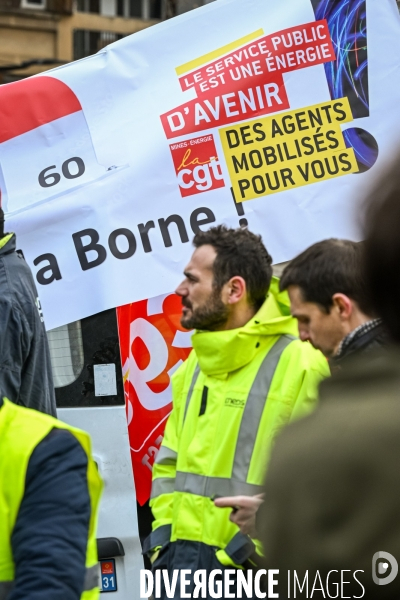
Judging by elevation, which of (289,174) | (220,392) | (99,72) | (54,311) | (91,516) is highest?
(99,72)

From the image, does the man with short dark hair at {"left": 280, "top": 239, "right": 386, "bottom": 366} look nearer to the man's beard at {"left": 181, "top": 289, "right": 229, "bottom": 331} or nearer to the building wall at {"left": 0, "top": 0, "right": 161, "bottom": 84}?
the man's beard at {"left": 181, "top": 289, "right": 229, "bottom": 331}

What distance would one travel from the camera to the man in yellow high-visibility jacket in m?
3.31

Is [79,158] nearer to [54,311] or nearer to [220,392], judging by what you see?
[54,311]

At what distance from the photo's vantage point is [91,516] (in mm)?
2062

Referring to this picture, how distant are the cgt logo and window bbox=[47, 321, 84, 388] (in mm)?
3269

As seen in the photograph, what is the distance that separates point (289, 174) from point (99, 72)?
92 cm

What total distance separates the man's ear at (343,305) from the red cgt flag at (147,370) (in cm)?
97

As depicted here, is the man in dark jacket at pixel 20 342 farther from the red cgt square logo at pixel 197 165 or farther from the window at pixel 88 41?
the window at pixel 88 41

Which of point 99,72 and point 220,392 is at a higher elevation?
point 99,72

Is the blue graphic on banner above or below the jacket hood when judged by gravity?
above

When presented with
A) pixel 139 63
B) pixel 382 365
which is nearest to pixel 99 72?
pixel 139 63

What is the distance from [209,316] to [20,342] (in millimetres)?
658

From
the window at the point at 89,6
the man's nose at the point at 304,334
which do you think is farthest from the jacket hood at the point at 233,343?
the window at the point at 89,6

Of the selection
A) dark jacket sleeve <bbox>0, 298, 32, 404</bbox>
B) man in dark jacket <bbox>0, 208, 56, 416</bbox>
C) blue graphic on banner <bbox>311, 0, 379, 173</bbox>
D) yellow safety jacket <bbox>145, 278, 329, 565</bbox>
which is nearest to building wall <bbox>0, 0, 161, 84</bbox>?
blue graphic on banner <bbox>311, 0, 379, 173</bbox>
